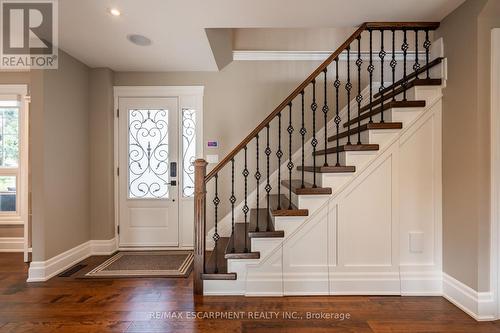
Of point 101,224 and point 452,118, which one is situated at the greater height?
point 452,118

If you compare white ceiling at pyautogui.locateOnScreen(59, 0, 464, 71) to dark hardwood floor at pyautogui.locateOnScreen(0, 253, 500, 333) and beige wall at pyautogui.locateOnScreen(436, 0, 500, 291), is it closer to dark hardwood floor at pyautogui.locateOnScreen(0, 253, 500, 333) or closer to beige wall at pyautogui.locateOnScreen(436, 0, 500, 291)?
beige wall at pyautogui.locateOnScreen(436, 0, 500, 291)

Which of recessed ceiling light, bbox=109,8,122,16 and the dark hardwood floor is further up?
recessed ceiling light, bbox=109,8,122,16

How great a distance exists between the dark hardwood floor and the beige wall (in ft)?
1.58

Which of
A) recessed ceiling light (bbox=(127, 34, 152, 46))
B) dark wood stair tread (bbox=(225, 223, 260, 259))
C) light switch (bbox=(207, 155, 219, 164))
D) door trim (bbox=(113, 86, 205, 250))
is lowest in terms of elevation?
dark wood stair tread (bbox=(225, 223, 260, 259))

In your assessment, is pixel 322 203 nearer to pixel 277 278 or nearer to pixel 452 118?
pixel 277 278

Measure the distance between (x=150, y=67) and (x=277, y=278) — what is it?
122 inches

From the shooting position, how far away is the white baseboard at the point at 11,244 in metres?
3.84

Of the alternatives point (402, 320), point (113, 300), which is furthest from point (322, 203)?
point (113, 300)

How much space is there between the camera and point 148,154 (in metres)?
3.88

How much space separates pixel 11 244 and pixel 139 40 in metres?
3.41

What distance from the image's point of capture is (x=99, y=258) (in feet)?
11.7

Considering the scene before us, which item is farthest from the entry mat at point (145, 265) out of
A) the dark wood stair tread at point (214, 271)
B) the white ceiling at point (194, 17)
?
the white ceiling at point (194, 17)

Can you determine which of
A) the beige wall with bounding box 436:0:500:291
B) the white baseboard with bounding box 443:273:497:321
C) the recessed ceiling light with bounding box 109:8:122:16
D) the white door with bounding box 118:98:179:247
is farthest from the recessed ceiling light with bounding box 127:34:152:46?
the white baseboard with bounding box 443:273:497:321

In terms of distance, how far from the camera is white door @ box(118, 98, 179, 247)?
152 inches
